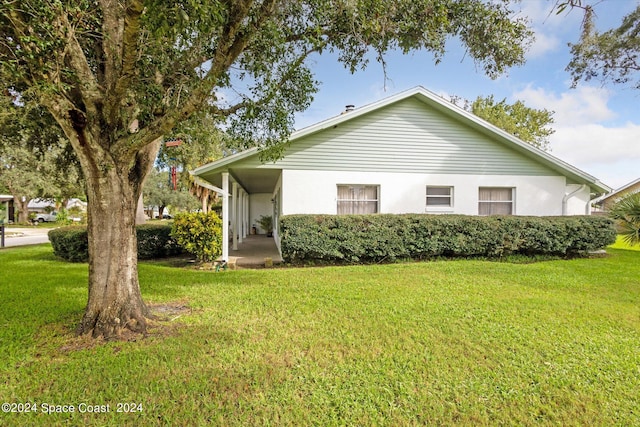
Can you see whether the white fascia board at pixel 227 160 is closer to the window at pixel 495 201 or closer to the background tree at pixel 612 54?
the window at pixel 495 201

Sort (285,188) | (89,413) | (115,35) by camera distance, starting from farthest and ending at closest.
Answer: (285,188) → (115,35) → (89,413)

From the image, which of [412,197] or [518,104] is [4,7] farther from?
[518,104]

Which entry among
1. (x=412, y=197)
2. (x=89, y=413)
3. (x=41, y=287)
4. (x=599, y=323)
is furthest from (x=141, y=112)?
(x=412, y=197)

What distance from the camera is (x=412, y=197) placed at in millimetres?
11039

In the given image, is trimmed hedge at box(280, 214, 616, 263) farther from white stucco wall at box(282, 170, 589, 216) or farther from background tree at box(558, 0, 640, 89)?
background tree at box(558, 0, 640, 89)

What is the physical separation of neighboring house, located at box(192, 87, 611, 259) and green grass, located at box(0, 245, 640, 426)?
4.62 metres

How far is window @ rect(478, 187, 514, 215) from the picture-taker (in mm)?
11695

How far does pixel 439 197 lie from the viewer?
1143 centimetres

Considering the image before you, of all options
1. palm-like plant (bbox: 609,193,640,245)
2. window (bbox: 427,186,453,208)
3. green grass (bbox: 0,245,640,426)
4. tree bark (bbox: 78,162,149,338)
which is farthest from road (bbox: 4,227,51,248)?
palm-like plant (bbox: 609,193,640,245)

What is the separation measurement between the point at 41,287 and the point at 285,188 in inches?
258

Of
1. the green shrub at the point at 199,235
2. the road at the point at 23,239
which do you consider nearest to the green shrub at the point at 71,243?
the green shrub at the point at 199,235

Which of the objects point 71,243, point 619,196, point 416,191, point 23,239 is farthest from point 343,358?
point 23,239

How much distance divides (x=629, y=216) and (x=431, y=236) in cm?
469

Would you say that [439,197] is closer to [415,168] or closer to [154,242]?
[415,168]
